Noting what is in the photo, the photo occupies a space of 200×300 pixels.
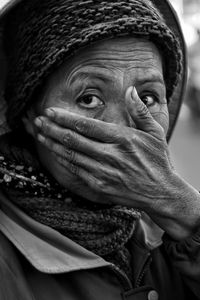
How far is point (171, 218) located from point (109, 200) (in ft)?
0.79

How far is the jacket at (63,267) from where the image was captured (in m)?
2.28

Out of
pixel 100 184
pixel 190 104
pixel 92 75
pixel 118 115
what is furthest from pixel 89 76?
pixel 190 104

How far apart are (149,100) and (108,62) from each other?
246 mm

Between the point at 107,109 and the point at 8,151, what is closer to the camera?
the point at 107,109

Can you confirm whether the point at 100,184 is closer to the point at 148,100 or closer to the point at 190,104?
the point at 148,100

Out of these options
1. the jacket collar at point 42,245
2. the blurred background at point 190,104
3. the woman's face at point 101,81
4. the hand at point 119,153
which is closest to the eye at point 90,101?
the woman's face at point 101,81

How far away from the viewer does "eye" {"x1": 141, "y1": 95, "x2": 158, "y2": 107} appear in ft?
8.38

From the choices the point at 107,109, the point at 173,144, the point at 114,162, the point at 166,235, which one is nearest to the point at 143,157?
the point at 114,162

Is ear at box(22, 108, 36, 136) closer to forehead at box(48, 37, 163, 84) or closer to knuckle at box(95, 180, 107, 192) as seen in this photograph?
forehead at box(48, 37, 163, 84)

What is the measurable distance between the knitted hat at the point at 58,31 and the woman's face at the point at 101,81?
0.18ft

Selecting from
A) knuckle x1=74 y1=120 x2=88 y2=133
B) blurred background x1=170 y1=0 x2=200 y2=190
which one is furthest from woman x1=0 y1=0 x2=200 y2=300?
blurred background x1=170 y1=0 x2=200 y2=190

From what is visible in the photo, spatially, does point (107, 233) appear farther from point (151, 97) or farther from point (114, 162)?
point (151, 97)

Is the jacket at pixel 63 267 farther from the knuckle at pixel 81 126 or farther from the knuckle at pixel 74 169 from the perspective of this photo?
the knuckle at pixel 81 126

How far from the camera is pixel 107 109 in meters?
2.42
